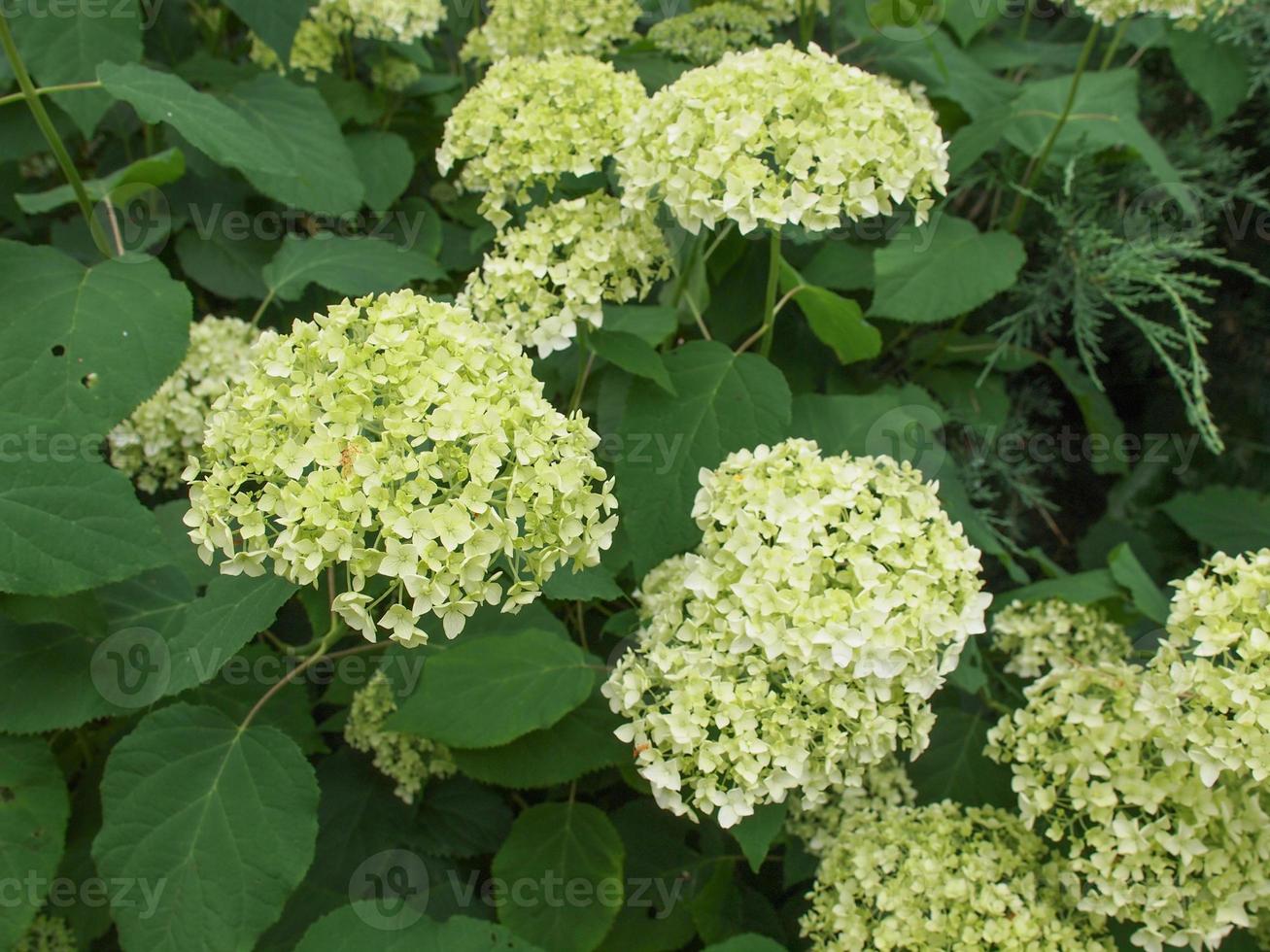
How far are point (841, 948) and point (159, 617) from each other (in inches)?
56.0

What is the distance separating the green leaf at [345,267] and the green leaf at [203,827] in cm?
100

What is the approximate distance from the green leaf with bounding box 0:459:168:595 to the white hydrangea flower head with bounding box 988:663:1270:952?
1590 mm

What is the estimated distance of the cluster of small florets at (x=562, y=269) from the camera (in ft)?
6.42

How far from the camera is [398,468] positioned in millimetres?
1371

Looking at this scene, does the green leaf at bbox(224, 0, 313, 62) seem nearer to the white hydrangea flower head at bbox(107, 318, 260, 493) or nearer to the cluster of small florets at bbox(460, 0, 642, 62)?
the cluster of small florets at bbox(460, 0, 642, 62)

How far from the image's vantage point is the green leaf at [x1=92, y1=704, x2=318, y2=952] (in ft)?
5.46

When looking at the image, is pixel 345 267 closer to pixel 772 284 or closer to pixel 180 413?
pixel 180 413

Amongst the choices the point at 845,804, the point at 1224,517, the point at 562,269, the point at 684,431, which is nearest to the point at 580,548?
the point at 684,431

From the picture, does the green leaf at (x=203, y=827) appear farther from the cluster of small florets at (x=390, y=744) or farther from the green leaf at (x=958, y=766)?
the green leaf at (x=958, y=766)

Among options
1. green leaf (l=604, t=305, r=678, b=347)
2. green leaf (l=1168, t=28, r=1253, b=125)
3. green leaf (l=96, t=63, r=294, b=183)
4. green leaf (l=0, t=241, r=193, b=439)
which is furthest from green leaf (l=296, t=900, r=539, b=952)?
green leaf (l=1168, t=28, r=1253, b=125)

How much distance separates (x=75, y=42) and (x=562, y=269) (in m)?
1.41

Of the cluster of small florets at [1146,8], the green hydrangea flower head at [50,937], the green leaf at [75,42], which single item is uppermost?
the cluster of small florets at [1146,8]

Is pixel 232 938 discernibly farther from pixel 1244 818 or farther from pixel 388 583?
pixel 1244 818

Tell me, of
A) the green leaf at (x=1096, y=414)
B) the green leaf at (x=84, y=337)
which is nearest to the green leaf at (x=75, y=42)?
the green leaf at (x=84, y=337)
